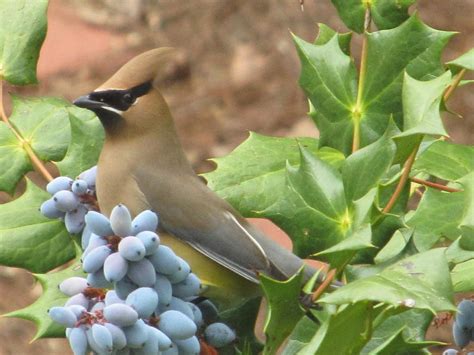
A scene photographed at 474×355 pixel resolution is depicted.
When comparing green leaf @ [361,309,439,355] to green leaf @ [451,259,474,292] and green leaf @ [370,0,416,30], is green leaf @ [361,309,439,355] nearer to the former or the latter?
green leaf @ [451,259,474,292]

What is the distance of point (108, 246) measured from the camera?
1384 mm

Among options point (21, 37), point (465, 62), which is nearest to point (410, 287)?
point (465, 62)

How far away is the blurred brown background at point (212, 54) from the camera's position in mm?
5191

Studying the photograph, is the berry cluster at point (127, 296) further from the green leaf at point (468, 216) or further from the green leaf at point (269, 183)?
the green leaf at point (468, 216)

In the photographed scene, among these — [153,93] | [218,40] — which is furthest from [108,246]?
[218,40]

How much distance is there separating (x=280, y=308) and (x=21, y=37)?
0.67m

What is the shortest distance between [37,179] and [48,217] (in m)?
3.26

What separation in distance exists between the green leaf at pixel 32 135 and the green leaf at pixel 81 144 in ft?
0.10

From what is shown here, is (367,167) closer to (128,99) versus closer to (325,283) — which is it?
(325,283)

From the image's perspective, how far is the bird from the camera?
1.76 m

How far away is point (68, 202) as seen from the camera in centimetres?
162

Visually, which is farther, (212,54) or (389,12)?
(212,54)

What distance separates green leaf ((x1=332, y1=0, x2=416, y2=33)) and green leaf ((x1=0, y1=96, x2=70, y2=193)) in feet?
1.34

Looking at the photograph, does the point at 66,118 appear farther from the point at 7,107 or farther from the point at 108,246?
the point at 7,107
